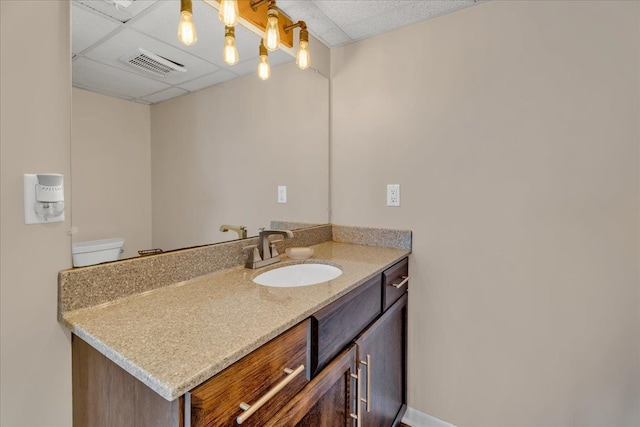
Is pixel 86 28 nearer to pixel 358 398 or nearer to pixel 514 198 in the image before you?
pixel 358 398

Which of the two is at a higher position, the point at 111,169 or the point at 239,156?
the point at 239,156

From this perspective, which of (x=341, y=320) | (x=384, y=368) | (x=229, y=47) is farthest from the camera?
(x=384, y=368)

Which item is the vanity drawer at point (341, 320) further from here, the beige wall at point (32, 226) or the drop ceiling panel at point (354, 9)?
the drop ceiling panel at point (354, 9)

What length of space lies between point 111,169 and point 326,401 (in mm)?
975

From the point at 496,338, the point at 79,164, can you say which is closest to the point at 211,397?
the point at 79,164

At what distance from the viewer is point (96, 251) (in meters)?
0.89

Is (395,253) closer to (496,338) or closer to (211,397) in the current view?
(496,338)

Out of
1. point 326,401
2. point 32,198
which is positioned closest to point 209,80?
point 32,198

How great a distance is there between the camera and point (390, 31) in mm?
1614

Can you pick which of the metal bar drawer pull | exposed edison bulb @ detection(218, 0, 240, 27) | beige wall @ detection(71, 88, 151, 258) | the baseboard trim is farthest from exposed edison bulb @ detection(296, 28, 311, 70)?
the baseboard trim

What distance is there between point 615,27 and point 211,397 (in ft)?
5.87

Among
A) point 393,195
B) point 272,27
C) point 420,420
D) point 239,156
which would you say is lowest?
point 420,420

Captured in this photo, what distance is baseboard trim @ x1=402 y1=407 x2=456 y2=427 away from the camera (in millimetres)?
1543

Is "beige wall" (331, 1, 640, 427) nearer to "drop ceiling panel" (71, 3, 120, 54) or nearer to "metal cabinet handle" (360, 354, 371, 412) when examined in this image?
"metal cabinet handle" (360, 354, 371, 412)
